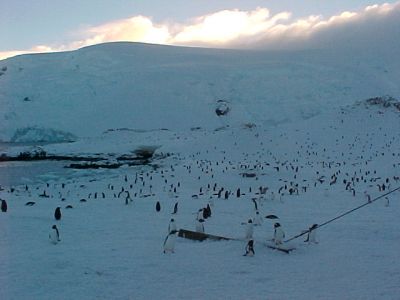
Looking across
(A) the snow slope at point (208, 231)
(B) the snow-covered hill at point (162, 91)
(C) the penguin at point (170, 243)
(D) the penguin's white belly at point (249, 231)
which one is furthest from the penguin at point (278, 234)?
(B) the snow-covered hill at point (162, 91)

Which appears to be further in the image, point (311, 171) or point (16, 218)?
point (311, 171)

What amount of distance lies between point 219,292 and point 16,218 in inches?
311

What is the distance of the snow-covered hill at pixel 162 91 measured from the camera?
49094 mm

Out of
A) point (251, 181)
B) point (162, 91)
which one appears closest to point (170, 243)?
point (251, 181)

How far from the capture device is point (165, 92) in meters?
53.1

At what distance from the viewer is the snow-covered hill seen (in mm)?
49094

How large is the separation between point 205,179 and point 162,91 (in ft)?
98.3

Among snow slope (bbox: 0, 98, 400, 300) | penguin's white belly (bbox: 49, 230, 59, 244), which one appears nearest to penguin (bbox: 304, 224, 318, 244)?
snow slope (bbox: 0, 98, 400, 300)

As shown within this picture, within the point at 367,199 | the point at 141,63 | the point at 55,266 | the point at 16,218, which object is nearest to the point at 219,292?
the point at 55,266

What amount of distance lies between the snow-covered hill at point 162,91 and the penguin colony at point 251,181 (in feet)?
46.8

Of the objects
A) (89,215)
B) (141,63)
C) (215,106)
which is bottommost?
(89,215)

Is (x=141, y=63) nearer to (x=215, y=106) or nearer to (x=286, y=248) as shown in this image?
(x=215, y=106)

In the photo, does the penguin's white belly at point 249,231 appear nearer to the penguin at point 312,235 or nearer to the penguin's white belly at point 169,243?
the penguin at point 312,235

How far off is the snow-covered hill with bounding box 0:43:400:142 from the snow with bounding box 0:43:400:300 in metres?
0.18
